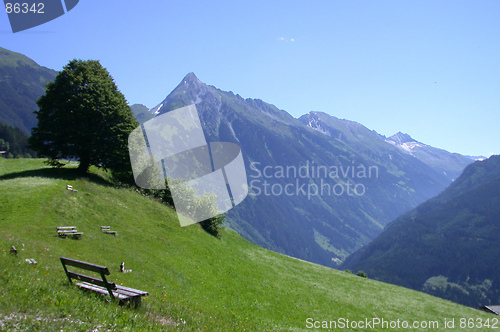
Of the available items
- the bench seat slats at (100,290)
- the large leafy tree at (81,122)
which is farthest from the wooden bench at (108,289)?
the large leafy tree at (81,122)

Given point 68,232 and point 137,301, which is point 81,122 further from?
point 137,301

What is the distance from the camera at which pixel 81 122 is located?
45844mm

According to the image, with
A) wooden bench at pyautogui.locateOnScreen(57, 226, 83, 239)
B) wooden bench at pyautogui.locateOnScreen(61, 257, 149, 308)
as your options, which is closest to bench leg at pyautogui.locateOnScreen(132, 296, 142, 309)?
wooden bench at pyautogui.locateOnScreen(61, 257, 149, 308)

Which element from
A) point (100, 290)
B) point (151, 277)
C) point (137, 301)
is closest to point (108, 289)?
point (100, 290)

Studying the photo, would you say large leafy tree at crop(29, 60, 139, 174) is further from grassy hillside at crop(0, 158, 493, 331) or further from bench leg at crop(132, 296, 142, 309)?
bench leg at crop(132, 296, 142, 309)

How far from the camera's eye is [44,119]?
46.0m

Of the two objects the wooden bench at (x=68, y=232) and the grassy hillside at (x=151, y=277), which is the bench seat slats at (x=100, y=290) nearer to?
the grassy hillside at (x=151, y=277)

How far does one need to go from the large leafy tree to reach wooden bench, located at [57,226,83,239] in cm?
1950

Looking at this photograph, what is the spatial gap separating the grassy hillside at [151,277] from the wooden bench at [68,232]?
0.50 meters

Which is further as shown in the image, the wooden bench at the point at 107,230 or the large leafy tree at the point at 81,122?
the large leafy tree at the point at 81,122

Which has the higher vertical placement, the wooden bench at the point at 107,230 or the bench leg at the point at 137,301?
the wooden bench at the point at 107,230

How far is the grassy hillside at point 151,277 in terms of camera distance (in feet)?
39.0

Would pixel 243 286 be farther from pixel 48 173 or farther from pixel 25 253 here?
pixel 48 173

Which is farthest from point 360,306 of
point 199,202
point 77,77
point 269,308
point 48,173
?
point 77,77
